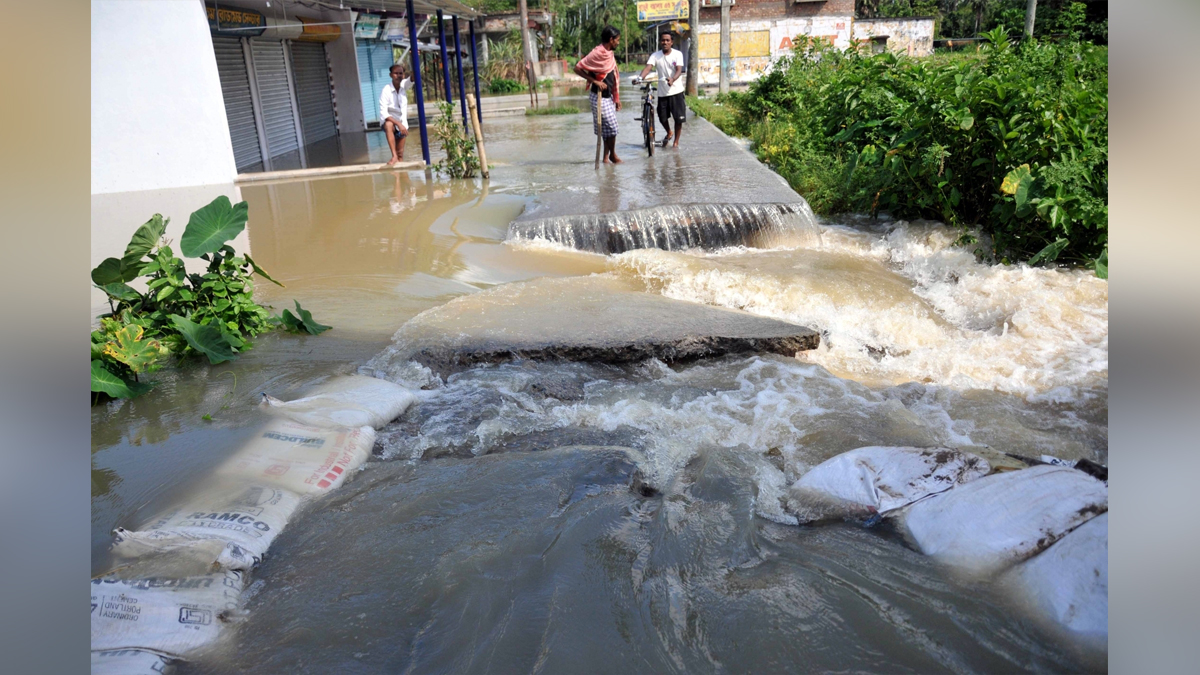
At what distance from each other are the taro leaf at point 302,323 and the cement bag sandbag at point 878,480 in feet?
11.3

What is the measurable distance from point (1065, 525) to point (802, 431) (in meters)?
1.54

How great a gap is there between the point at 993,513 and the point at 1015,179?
16.0 ft

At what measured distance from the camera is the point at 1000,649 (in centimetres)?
219

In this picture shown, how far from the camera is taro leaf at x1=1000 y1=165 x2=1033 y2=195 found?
6.41 m

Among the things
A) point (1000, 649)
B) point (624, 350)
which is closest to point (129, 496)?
point (624, 350)

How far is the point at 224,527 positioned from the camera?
9.04 ft

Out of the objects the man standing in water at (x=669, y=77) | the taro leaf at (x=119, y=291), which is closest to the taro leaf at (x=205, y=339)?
the taro leaf at (x=119, y=291)

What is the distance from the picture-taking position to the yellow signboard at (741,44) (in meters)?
28.5

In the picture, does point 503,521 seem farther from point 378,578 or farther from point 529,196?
point 529,196

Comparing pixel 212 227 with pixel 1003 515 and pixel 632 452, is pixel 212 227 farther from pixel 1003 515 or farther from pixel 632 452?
pixel 1003 515

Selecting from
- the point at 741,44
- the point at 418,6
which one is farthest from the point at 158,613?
the point at 741,44

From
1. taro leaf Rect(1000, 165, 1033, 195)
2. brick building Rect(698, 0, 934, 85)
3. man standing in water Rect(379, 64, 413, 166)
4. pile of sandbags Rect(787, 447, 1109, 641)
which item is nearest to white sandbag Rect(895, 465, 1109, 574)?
pile of sandbags Rect(787, 447, 1109, 641)

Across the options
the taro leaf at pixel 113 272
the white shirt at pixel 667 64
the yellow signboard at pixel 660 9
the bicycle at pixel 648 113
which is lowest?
the taro leaf at pixel 113 272

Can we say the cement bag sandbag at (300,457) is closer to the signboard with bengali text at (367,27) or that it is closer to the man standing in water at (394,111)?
the man standing in water at (394,111)
